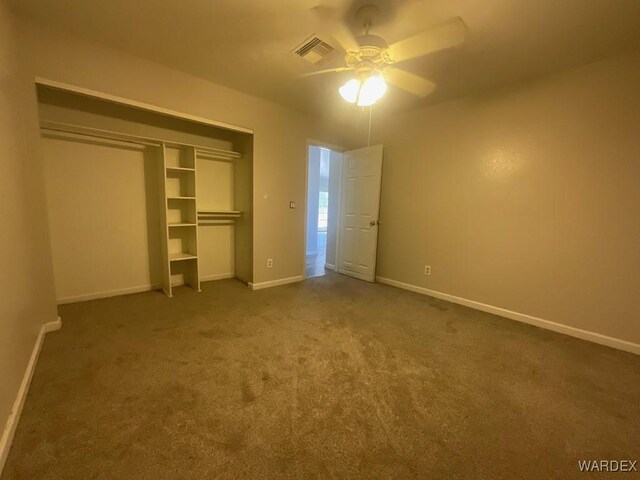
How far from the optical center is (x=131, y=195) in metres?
3.07

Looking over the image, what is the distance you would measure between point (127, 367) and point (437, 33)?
286cm

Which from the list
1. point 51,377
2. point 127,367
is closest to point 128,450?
point 127,367

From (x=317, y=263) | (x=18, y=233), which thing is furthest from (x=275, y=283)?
(x=18, y=233)

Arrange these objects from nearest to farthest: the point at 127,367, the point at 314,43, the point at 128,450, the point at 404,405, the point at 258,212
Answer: the point at 128,450, the point at 404,405, the point at 127,367, the point at 314,43, the point at 258,212

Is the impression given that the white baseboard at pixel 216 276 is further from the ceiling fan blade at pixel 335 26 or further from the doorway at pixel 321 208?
the ceiling fan blade at pixel 335 26

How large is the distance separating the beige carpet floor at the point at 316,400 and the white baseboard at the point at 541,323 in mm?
120

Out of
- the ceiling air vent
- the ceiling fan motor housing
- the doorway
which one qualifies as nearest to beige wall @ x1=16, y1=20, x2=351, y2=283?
the doorway

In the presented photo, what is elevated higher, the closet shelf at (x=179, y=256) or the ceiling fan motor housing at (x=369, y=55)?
the ceiling fan motor housing at (x=369, y=55)

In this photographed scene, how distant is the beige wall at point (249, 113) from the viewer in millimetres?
2145

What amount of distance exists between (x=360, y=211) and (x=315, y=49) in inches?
95.1

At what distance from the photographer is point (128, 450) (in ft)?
3.96

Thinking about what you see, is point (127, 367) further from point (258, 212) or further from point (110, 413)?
point (258, 212)

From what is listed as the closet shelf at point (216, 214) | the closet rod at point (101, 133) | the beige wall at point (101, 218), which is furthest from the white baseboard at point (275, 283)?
the closet rod at point (101, 133)

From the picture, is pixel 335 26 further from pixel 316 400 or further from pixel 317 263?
pixel 317 263
